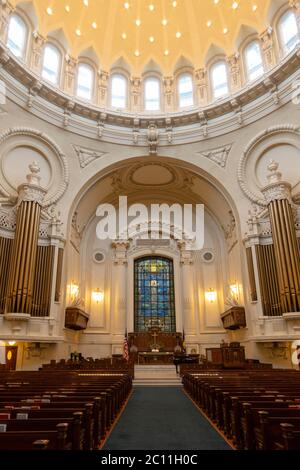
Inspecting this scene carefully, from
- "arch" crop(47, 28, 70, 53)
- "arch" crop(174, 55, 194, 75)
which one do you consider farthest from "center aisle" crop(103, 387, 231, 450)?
"arch" crop(174, 55, 194, 75)

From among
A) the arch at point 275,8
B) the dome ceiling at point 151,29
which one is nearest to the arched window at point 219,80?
the dome ceiling at point 151,29

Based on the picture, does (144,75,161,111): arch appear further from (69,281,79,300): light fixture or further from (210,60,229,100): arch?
(69,281,79,300): light fixture

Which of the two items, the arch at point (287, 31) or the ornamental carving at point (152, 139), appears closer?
the arch at point (287, 31)

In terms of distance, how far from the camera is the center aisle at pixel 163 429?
4203 mm

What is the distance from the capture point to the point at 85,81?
1891 centimetres

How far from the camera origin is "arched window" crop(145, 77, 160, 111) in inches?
773

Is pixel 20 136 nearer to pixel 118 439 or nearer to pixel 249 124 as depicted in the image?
pixel 249 124

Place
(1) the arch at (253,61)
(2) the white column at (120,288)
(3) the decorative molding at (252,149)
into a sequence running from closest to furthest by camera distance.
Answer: (3) the decorative molding at (252,149) → (1) the arch at (253,61) → (2) the white column at (120,288)

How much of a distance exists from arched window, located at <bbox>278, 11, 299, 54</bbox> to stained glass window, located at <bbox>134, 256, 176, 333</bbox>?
13676 mm

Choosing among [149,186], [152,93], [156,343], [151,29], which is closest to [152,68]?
[152,93]

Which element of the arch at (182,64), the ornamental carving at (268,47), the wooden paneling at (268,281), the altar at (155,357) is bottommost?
the altar at (155,357)

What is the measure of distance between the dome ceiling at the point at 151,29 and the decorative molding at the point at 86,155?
5779mm

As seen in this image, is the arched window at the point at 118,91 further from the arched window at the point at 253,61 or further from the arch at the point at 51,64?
the arched window at the point at 253,61
